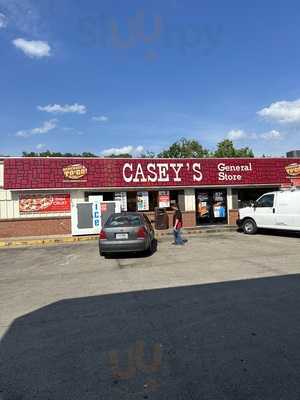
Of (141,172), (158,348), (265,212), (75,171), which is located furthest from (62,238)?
(158,348)

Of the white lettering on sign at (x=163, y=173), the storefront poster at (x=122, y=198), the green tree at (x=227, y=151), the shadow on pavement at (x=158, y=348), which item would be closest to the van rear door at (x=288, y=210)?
the white lettering on sign at (x=163, y=173)

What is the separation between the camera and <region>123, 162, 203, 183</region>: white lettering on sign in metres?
20.1

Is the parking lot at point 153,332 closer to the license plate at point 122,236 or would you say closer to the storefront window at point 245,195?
the license plate at point 122,236

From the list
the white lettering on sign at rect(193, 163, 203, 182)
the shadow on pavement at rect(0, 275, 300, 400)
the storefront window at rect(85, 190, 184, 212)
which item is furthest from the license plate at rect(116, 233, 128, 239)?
the white lettering on sign at rect(193, 163, 203, 182)

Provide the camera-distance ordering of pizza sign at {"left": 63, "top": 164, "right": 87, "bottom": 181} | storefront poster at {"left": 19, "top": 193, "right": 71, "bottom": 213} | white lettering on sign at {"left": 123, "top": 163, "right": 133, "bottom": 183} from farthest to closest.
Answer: white lettering on sign at {"left": 123, "top": 163, "right": 133, "bottom": 183} < pizza sign at {"left": 63, "top": 164, "right": 87, "bottom": 181} < storefront poster at {"left": 19, "top": 193, "right": 71, "bottom": 213}

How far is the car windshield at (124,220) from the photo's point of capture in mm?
11766

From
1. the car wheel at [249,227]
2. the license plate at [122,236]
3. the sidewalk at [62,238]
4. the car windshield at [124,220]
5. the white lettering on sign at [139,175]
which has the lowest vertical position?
the sidewalk at [62,238]

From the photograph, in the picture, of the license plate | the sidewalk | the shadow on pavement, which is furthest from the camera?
the sidewalk

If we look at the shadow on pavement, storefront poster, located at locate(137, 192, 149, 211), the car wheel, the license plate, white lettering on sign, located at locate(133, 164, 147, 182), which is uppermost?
white lettering on sign, located at locate(133, 164, 147, 182)

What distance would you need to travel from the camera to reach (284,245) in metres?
13.2

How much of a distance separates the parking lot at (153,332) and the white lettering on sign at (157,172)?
1072 centimetres

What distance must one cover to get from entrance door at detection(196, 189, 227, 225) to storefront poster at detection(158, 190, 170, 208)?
202cm

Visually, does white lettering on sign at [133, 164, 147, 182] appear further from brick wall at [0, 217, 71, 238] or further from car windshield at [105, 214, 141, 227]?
car windshield at [105, 214, 141, 227]

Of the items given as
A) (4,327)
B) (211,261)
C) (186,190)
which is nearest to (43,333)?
(4,327)
